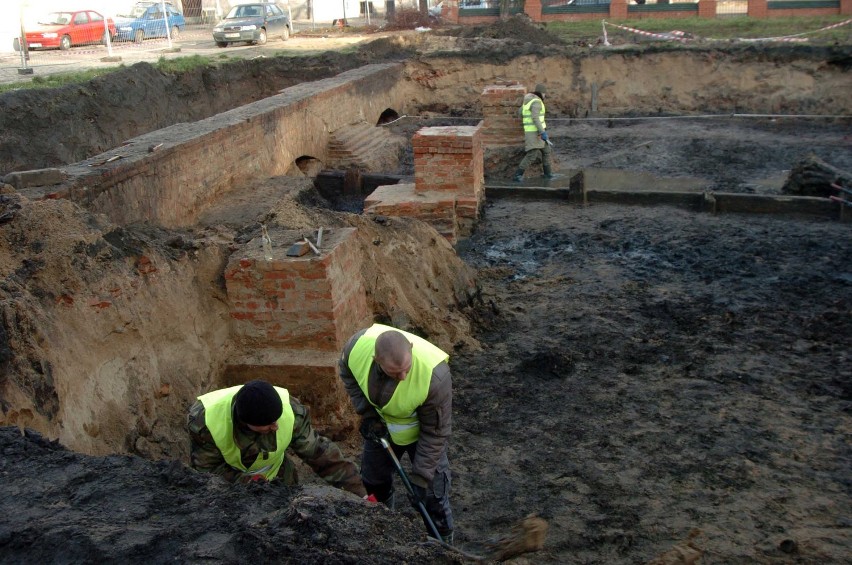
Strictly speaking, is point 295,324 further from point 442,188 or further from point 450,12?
point 450,12

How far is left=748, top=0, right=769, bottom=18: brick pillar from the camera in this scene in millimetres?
25875

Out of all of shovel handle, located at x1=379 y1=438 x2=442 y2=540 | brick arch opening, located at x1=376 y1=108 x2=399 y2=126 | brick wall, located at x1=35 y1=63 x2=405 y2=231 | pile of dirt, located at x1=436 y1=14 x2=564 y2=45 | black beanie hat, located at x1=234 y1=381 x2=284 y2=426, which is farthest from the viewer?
pile of dirt, located at x1=436 y1=14 x2=564 y2=45

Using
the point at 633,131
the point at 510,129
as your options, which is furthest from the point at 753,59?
the point at 510,129

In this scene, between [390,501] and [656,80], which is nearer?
[390,501]

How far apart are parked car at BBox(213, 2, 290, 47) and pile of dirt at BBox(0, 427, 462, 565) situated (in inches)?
877

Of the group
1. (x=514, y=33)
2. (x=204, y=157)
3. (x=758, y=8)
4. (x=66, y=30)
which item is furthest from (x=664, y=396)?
(x=758, y=8)

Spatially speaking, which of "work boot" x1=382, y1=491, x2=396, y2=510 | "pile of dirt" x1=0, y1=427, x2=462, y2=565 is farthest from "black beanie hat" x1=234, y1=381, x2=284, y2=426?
"work boot" x1=382, y1=491, x2=396, y2=510

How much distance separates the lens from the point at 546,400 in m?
5.98

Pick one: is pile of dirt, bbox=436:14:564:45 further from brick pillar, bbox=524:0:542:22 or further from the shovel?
the shovel

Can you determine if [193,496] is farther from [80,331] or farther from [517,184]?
[517,184]

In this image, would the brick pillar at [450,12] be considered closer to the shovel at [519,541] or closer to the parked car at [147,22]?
the parked car at [147,22]

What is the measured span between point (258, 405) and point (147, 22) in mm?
24117

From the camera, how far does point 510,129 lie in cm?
1346

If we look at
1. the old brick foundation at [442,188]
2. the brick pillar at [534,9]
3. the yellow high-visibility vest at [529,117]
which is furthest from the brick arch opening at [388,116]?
the brick pillar at [534,9]
